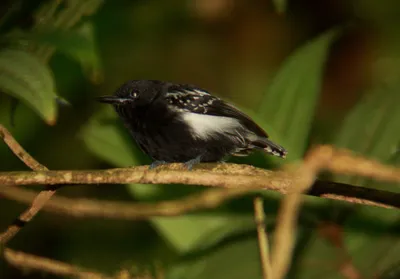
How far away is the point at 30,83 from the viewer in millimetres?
2346

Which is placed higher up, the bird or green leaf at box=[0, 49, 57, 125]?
green leaf at box=[0, 49, 57, 125]

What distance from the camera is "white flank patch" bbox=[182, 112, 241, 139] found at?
3785mm

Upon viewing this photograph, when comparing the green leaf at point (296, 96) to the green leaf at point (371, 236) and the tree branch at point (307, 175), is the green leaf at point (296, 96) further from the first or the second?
the tree branch at point (307, 175)

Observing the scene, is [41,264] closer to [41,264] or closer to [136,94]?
[41,264]

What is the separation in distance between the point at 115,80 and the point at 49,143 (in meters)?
0.72

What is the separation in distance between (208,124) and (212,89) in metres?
2.10

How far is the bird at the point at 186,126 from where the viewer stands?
3719 millimetres

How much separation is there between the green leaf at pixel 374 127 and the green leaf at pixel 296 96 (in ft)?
0.61

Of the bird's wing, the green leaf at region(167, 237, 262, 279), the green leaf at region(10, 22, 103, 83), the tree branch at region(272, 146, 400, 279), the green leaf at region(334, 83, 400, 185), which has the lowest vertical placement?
the green leaf at region(167, 237, 262, 279)

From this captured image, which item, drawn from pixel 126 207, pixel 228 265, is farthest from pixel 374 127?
pixel 126 207

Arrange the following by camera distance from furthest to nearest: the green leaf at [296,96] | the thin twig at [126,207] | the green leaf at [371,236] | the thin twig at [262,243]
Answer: the green leaf at [296,96] < the green leaf at [371,236] < the thin twig at [262,243] < the thin twig at [126,207]

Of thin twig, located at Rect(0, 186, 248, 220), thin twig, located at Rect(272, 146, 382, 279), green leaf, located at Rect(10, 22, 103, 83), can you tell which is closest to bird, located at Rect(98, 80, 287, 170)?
green leaf, located at Rect(10, 22, 103, 83)

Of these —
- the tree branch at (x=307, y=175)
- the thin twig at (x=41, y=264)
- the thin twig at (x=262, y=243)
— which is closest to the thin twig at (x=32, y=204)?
the thin twig at (x=41, y=264)

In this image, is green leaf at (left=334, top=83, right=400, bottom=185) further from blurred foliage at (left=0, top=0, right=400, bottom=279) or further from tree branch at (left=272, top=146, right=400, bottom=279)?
tree branch at (left=272, top=146, right=400, bottom=279)
